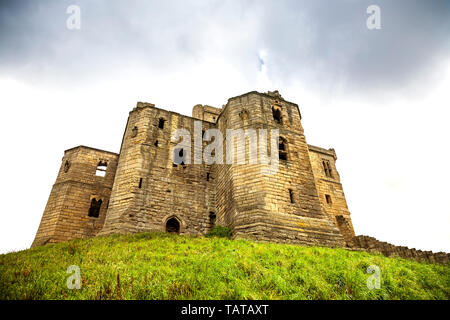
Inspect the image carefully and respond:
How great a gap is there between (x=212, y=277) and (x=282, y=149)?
10.5m

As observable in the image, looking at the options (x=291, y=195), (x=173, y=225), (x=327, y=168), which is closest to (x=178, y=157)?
(x=173, y=225)

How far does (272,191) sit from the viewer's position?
40.0ft

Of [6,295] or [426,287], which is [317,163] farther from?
[6,295]

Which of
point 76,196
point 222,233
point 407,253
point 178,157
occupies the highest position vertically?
point 178,157

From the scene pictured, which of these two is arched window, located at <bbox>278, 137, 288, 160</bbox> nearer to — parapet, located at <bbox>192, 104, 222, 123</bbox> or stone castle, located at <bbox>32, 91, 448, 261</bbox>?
stone castle, located at <bbox>32, 91, 448, 261</bbox>

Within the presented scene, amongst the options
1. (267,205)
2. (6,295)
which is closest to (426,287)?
(267,205)

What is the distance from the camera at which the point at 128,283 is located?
5.13 meters

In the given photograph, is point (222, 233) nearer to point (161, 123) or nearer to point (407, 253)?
point (407, 253)

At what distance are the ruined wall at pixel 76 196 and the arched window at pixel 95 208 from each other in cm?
23

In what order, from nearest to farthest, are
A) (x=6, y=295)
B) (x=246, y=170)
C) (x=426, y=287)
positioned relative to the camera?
(x=6, y=295)
(x=426, y=287)
(x=246, y=170)

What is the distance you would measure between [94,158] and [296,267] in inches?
703

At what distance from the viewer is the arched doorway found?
14318 millimetres

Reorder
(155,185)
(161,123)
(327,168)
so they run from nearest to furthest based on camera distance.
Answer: (155,185) < (161,123) < (327,168)

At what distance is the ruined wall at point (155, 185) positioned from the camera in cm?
1341
